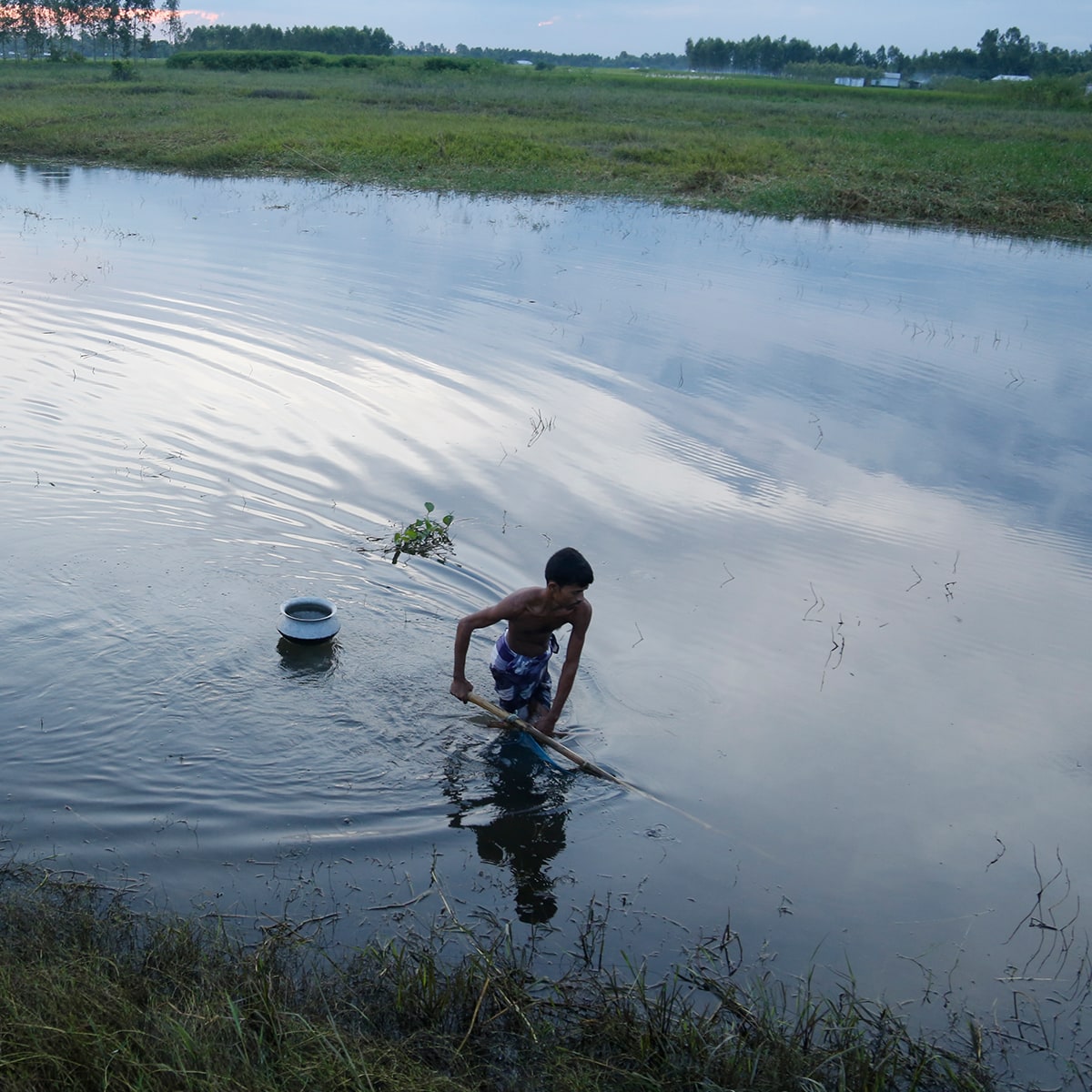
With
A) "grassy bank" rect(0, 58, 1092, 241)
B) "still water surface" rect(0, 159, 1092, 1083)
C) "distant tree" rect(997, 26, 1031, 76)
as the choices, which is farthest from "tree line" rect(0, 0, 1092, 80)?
"still water surface" rect(0, 159, 1092, 1083)

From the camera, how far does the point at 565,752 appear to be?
4020mm

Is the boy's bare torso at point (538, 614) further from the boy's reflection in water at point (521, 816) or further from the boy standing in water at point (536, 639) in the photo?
the boy's reflection in water at point (521, 816)

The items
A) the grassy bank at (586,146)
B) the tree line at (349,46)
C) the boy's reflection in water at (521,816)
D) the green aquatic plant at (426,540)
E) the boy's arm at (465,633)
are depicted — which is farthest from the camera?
the tree line at (349,46)

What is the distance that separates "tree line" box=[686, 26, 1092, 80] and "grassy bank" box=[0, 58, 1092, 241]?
6434 cm

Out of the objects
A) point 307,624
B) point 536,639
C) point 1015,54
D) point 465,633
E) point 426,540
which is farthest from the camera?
point 1015,54

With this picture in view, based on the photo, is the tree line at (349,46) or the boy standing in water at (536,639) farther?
the tree line at (349,46)

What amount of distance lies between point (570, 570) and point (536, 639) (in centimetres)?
67

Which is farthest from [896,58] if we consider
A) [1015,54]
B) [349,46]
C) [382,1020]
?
[382,1020]

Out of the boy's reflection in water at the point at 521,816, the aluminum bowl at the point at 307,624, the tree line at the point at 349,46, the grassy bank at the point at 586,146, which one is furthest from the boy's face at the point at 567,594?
the tree line at the point at 349,46

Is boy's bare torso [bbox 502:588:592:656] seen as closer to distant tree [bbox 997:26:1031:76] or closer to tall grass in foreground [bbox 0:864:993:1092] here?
tall grass in foreground [bbox 0:864:993:1092]

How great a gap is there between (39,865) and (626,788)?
2.22m

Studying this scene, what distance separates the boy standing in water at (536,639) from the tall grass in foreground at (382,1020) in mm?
1210

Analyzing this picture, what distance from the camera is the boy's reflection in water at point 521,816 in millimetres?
3738

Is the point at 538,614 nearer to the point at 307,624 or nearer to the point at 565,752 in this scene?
the point at 565,752
